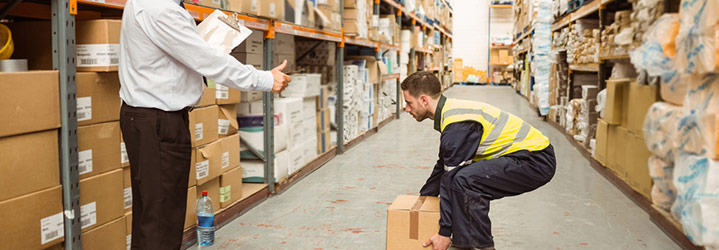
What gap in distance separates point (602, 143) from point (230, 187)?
332cm

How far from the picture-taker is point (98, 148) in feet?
8.34

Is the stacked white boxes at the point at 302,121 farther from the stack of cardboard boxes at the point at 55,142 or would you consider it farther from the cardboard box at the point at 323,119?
the stack of cardboard boxes at the point at 55,142

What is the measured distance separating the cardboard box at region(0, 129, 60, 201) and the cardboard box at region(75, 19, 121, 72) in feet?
1.19

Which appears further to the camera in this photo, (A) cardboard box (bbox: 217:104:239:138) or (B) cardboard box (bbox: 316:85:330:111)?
(B) cardboard box (bbox: 316:85:330:111)

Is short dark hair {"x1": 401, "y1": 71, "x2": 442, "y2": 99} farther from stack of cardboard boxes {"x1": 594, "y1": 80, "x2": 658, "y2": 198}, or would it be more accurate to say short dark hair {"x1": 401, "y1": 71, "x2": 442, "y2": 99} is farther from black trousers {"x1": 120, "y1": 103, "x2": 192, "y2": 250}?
stack of cardboard boxes {"x1": 594, "y1": 80, "x2": 658, "y2": 198}

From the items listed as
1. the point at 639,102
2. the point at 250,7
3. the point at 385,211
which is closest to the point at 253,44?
the point at 250,7

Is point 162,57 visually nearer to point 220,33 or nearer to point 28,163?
point 220,33

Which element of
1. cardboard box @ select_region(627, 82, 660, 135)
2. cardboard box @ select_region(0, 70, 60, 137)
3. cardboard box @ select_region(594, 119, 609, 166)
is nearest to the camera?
cardboard box @ select_region(0, 70, 60, 137)

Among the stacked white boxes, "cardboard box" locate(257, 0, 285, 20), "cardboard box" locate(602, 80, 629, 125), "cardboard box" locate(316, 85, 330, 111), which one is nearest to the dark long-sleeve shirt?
"cardboard box" locate(257, 0, 285, 20)

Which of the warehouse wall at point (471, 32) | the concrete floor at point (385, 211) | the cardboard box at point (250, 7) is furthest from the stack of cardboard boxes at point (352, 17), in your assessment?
the warehouse wall at point (471, 32)

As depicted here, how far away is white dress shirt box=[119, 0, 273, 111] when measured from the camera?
221 centimetres

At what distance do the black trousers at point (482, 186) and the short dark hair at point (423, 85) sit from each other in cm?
39

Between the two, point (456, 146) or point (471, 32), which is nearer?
point (456, 146)

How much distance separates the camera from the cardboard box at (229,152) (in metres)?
3.66
